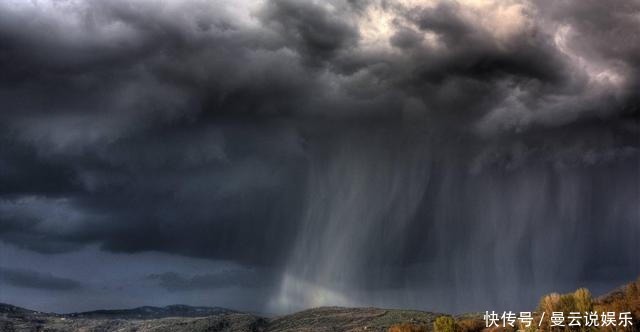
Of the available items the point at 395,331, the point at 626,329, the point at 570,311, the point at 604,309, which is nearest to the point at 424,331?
the point at 395,331

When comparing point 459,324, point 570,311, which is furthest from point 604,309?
point 459,324

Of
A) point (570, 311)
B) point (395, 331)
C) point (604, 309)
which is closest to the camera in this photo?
point (604, 309)

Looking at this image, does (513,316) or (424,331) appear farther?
(424,331)

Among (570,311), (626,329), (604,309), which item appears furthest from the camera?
(570,311)

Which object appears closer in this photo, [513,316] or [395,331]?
[513,316]

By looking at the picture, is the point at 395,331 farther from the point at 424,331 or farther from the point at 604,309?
the point at 604,309

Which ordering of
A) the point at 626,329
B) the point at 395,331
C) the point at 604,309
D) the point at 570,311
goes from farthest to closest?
the point at 395,331, the point at 570,311, the point at 604,309, the point at 626,329

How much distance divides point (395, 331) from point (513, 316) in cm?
1856

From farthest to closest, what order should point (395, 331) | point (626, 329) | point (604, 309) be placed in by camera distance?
point (395, 331) < point (604, 309) < point (626, 329)

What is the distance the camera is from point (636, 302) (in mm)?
61719

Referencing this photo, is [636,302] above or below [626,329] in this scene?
above

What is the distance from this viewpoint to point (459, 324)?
79.1m

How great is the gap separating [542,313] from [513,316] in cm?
351

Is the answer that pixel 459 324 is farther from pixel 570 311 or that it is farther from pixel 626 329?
pixel 626 329
